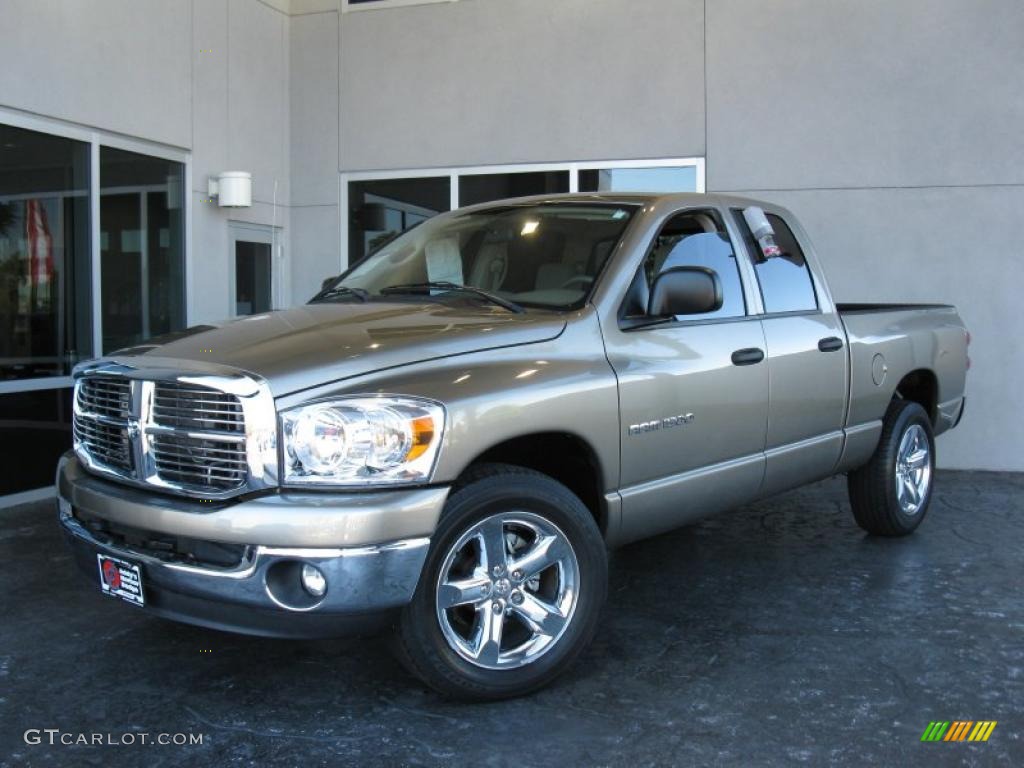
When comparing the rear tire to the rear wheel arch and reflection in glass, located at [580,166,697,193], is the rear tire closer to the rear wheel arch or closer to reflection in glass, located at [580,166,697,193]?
the rear wheel arch

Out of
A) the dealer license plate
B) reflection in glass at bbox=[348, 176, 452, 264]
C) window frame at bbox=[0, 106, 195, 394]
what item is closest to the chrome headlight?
the dealer license plate

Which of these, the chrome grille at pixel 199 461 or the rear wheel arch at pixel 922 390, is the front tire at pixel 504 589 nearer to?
the chrome grille at pixel 199 461

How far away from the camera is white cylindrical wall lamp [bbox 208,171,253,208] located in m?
9.11

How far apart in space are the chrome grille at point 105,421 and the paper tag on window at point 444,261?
1.57 metres

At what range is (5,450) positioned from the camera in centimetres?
715

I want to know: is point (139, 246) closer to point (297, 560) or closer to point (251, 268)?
point (251, 268)

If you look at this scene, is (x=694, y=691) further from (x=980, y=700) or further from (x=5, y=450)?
(x=5, y=450)

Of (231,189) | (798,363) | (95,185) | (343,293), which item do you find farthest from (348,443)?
(231,189)

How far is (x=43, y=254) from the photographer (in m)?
7.46

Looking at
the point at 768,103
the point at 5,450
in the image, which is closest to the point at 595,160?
the point at 768,103

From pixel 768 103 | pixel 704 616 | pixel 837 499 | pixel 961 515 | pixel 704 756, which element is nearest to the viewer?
pixel 704 756

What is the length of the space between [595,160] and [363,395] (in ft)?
22.0

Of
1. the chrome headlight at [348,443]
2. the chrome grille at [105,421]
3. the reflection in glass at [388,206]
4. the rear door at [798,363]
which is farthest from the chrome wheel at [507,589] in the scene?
the reflection in glass at [388,206]

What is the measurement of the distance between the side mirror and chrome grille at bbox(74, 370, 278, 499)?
1746 millimetres
